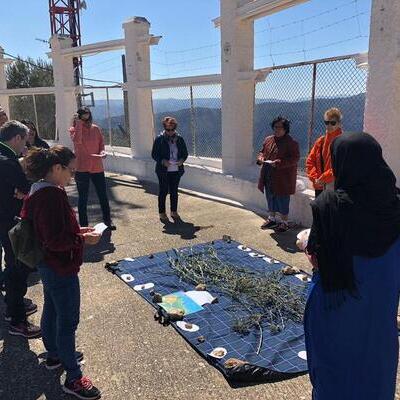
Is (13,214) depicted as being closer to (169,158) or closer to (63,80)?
(169,158)

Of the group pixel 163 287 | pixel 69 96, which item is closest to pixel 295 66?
pixel 163 287

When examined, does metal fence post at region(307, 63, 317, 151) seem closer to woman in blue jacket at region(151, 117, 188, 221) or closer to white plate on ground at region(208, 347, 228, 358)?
woman in blue jacket at region(151, 117, 188, 221)

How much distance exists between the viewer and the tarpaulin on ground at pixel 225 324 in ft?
10.2

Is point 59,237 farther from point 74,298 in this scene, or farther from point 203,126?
point 203,126

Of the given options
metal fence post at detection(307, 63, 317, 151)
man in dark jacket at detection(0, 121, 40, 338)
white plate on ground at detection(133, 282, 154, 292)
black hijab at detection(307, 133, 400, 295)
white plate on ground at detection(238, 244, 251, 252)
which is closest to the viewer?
black hijab at detection(307, 133, 400, 295)

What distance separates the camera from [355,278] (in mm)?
1931

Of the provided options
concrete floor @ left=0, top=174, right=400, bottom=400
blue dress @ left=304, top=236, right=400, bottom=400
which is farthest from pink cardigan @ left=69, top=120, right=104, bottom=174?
blue dress @ left=304, top=236, right=400, bottom=400

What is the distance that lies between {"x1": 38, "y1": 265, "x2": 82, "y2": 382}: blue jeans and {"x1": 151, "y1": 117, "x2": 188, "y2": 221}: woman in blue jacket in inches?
160

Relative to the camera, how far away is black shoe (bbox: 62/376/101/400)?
9.43ft

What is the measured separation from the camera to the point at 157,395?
9.59 ft

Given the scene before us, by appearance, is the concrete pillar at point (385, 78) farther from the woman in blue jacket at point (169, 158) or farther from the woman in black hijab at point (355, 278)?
the woman in black hijab at point (355, 278)

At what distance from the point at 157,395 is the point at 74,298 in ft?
2.84

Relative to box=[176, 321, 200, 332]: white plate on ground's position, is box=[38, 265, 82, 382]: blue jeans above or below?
above

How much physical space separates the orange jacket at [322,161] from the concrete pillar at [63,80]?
8.53 metres
